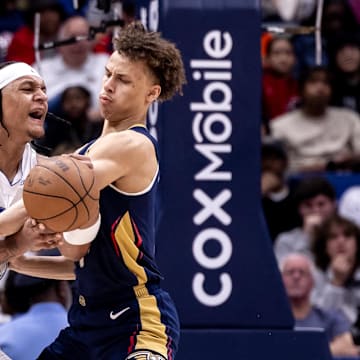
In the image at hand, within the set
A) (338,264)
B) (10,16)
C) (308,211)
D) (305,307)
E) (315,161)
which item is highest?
(10,16)

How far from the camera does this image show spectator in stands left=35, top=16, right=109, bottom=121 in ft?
34.9

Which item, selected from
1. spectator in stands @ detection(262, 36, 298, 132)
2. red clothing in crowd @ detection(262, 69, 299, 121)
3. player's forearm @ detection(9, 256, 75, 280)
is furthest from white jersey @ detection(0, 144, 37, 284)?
red clothing in crowd @ detection(262, 69, 299, 121)

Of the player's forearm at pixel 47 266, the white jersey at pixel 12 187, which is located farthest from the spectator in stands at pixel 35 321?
the white jersey at pixel 12 187

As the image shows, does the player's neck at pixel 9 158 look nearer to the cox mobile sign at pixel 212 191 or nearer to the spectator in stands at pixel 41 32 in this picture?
the cox mobile sign at pixel 212 191

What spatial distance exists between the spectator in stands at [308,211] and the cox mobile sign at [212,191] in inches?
97.4

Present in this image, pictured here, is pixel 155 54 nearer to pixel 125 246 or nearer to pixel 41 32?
pixel 125 246

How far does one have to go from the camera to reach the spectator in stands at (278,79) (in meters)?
10.8

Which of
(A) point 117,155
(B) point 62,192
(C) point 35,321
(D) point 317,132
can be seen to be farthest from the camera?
(D) point 317,132

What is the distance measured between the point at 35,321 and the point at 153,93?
181 cm

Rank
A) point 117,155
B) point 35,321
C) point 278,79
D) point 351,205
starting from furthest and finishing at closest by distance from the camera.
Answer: point 278,79 < point 351,205 < point 35,321 < point 117,155

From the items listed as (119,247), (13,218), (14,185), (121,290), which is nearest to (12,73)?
(14,185)

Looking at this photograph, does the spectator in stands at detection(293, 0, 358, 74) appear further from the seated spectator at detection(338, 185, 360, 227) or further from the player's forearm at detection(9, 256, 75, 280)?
the player's forearm at detection(9, 256, 75, 280)

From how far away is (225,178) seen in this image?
674 centimetres

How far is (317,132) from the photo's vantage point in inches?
408
